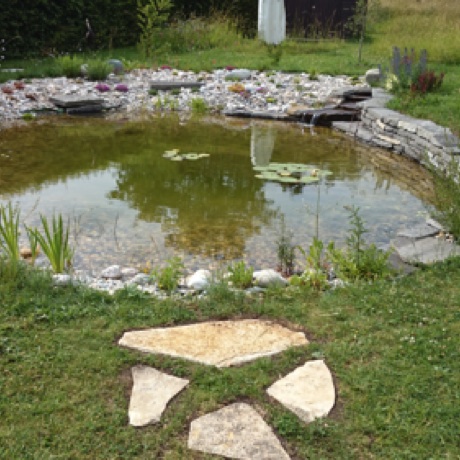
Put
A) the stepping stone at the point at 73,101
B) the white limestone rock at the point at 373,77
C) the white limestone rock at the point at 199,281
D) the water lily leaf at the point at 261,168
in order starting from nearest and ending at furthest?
1. the white limestone rock at the point at 199,281
2. the water lily leaf at the point at 261,168
3. the stepping stone at the point at 73,101
4. the white limestone rock at the point at 373,77

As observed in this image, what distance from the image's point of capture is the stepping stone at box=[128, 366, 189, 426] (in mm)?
2525

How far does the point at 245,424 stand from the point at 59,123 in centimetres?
713

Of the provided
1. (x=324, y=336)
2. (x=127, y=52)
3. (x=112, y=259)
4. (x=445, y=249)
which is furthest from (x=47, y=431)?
(x=127, y=52)

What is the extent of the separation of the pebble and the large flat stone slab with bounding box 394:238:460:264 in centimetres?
534

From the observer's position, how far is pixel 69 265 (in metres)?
3.91

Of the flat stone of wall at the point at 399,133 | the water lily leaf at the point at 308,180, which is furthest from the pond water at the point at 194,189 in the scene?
the flat stone of wall at the point at 399,133

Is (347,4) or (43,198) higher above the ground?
(347,4)

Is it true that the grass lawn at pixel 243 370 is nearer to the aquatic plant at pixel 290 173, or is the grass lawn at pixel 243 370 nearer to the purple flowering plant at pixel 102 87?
the aquatic plant at pixel 290 173

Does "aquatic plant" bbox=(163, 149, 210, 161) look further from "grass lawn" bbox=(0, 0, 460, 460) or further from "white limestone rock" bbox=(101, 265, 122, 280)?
"grass lawn" bbox=(0, 0, 460, 460)

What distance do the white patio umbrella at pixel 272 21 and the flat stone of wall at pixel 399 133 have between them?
5.72 meters

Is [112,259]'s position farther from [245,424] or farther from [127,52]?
[127,52]

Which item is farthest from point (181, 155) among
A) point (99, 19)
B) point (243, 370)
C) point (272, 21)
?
point (99, 19)

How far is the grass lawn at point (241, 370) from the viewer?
2.40 m

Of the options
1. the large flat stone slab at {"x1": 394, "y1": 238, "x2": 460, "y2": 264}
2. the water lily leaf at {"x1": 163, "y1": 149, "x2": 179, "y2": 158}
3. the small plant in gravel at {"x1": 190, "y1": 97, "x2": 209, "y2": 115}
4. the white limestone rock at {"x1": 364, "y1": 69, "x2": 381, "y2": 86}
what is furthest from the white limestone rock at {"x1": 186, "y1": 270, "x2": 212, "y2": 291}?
the white limestone rock at {"x1": 364, "y1": 69, "x2": 381, "y2": 86}
